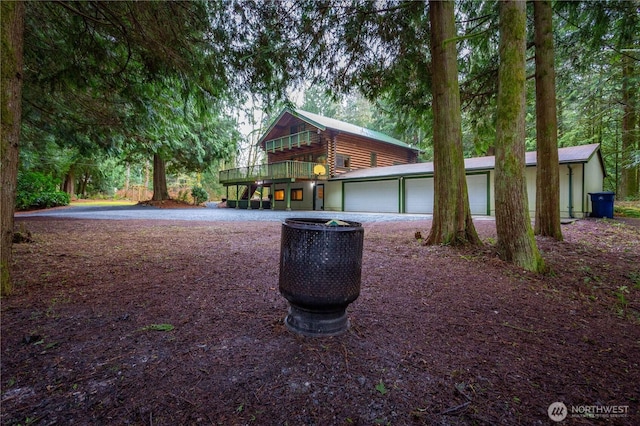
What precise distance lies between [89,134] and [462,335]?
923 centimetres

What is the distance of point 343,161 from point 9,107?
1954cm

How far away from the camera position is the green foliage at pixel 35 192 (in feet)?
54.7

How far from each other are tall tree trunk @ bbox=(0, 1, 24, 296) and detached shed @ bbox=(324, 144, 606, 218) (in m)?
15.1

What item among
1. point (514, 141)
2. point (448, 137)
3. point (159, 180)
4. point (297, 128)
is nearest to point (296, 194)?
point (297, 128)

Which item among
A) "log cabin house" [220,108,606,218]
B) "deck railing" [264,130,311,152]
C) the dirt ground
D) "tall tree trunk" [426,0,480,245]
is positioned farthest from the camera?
"deck railing" [264,130,311,152]

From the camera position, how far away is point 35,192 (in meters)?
17.5

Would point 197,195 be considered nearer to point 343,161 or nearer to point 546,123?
point 343,161

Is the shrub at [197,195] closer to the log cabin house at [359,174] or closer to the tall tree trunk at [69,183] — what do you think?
the log cabin house at [359,174]

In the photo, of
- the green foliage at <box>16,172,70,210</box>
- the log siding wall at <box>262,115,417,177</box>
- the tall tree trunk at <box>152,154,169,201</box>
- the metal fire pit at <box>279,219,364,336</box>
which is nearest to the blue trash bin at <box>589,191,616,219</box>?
the log siding wall at <box>262,115,417,177</box>

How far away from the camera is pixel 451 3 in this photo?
535 centimetres

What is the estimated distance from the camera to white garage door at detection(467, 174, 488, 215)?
15430 mm

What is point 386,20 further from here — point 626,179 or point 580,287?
point 626,179

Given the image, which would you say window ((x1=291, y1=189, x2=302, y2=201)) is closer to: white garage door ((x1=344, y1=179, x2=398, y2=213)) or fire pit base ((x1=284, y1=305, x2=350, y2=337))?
white garage door ((x1=344, y1=179, x2=398, y2=213))

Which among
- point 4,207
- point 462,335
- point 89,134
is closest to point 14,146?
point 4,207
